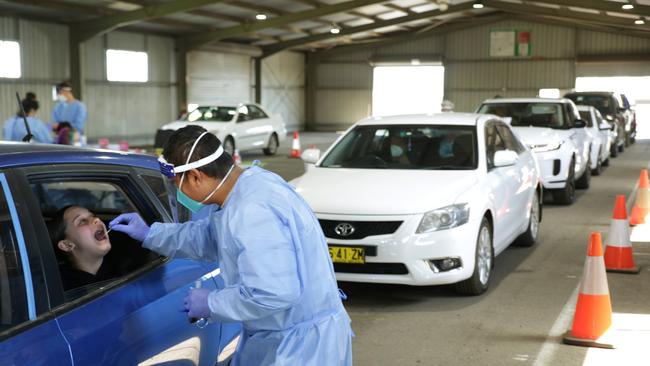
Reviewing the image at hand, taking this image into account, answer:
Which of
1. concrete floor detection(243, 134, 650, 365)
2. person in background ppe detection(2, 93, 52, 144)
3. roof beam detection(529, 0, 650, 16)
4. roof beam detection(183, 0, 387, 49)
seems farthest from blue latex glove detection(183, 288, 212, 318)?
roof beam detection(529, 0, 650, 16)

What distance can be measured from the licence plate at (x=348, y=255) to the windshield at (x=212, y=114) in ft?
48.7

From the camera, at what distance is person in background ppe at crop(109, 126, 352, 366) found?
220 centimetres

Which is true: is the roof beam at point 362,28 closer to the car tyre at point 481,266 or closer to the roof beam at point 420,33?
the roof beam at point 420,33

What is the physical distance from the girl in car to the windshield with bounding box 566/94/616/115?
66.3 ft

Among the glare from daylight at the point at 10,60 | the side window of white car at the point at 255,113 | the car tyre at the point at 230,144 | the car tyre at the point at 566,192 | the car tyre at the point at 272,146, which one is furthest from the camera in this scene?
the car tyre at the point at 272,146

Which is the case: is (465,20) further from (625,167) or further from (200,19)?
(625,167)

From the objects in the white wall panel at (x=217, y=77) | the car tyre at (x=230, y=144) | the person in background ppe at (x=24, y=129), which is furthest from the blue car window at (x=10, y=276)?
the white wall panel at (x=217, y=77)

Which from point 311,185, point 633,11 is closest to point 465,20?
point 633,11

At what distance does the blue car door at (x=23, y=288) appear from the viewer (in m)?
2.10

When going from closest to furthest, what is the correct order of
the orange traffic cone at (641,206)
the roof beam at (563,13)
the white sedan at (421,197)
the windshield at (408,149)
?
the white sedan at (421,197) → the windshield at (408,149) → the orange traffic cone at (641,206) → the roof beam at (563,13)

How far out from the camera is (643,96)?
35.2 meters

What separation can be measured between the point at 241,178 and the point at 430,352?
3115mm

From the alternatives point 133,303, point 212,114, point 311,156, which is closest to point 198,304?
point 133,303

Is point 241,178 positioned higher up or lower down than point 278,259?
higher up
